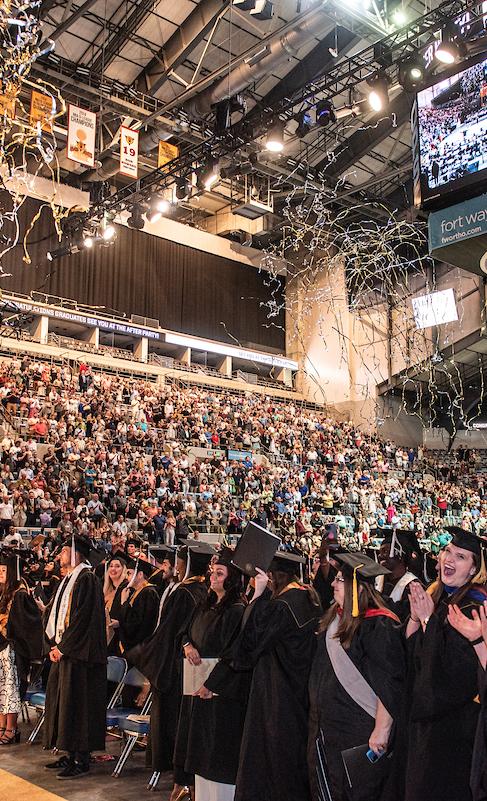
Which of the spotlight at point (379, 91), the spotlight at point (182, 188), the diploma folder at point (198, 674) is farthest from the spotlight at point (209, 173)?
the diploma folder at point (198, 674)

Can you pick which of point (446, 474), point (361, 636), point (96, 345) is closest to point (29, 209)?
point (96, 345)

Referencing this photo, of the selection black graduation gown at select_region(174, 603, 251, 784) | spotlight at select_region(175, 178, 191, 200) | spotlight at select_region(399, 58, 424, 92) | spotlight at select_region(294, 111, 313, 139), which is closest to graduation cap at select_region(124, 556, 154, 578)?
black graduation gown at select_region(174, 603, 251, 784)

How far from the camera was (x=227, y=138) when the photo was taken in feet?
57.6

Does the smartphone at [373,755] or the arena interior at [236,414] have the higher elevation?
the arena interior at [236,414]

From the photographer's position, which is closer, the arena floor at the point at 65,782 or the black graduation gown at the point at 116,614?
the arena floor at the point at 65,782

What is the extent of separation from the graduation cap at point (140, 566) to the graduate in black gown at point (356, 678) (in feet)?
11.2

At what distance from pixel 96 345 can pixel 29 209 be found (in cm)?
539

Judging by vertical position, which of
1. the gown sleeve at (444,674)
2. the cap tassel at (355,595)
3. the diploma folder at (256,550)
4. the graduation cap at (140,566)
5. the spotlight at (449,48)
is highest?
the spotlight at (449,48)

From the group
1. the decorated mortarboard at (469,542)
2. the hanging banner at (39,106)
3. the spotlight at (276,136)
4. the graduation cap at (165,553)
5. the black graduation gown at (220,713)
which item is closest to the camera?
the decorated mortarboard at (469,542)

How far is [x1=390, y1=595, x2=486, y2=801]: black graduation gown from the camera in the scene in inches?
127

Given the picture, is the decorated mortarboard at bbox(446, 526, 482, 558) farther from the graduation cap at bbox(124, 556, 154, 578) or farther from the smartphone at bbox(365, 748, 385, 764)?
the graduation cap at bbox(124, 556, 154, 578)

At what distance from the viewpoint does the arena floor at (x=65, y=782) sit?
522 cm

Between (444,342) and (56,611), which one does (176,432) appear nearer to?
(444,342)

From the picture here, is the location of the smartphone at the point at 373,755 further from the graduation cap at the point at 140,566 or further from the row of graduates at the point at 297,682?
the graduation cap at the point at 140,566
